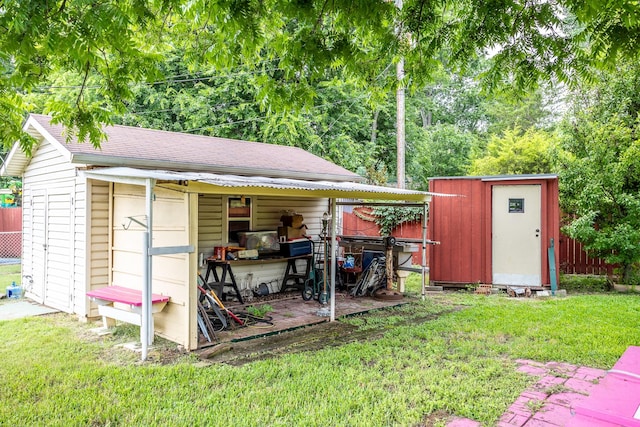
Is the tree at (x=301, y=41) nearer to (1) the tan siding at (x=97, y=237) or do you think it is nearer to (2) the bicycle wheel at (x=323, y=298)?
(1) the tan siding at (x=97, y=237)

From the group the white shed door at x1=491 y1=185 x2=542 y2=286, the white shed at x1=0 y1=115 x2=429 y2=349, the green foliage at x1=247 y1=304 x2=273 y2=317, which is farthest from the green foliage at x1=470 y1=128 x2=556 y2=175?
the green foliage at x1=247 y1=304 x2=273 y2=317

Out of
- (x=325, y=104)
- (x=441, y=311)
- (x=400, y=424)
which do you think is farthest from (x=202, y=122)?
(x=400, y=424)

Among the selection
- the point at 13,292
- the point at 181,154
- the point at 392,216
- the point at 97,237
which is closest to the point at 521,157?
the point at 392,216

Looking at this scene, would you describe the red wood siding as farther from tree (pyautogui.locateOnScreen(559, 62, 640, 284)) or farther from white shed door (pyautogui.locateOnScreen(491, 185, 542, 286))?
tree (pyautogui.locateOnScreen(559, 62, 640, 284))

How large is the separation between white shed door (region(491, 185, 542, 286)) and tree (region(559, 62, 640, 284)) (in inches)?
30.5

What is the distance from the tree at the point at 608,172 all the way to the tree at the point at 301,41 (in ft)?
17.3

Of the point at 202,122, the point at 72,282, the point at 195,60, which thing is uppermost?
the point at 202,122

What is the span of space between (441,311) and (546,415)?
3880 mm

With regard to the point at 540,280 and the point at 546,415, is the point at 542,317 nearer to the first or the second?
the point at 540,280

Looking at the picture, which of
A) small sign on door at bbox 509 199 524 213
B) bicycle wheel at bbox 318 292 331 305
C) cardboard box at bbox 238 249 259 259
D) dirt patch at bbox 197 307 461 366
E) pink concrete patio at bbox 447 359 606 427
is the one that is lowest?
dirt patch at bbox 197 307 461 366

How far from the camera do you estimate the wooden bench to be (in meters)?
5.27

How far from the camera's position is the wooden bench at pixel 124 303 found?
17.3 feet

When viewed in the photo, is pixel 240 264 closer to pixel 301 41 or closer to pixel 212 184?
pixel 212 184

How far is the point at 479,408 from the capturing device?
3621mm
